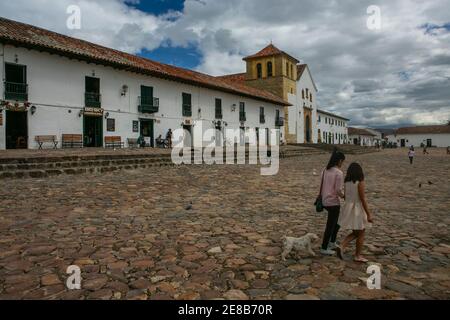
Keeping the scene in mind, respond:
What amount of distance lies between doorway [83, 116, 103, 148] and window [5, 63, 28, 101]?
3704mm

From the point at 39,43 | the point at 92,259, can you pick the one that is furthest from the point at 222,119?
the point at 92,259

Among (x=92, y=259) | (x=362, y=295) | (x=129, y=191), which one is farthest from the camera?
(x=129, y=191)

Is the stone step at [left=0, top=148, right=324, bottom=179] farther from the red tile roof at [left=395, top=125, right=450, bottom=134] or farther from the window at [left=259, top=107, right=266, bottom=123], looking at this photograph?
the red tile roof at [left=395, top=125, right=450, bottom=134]

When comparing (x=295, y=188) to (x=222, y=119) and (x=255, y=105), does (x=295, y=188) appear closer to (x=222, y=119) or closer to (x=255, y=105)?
(x=222, y=119)

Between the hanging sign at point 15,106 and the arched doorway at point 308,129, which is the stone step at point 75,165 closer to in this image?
the hanging sign at point 15,106

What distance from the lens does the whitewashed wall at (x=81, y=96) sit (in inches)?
675

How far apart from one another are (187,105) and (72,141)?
10001 mm

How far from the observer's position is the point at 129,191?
836 cm

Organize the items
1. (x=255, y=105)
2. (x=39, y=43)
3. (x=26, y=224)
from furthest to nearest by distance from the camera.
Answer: (x=255, y=105) < (x=39, y=43) < (x=26, y=224)

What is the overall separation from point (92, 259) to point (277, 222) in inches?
120

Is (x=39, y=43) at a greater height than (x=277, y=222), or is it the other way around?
(x=39, y=43)

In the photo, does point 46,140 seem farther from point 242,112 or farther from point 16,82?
point 242,112

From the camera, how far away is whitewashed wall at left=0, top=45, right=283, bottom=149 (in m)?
17.1

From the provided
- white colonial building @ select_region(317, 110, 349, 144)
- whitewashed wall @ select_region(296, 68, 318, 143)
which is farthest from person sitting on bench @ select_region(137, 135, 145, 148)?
white colonial building @ select_region(317, 110, 349, 144)
